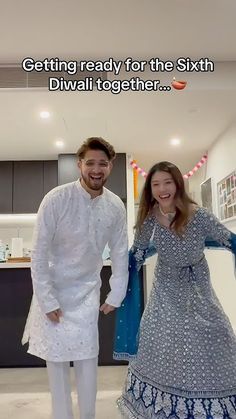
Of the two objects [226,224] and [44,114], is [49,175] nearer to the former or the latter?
[44,114]

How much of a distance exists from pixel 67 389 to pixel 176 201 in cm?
94

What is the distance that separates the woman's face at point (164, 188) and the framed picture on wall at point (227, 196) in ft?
9.27

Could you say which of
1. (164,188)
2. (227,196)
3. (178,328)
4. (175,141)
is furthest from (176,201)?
(175,141)

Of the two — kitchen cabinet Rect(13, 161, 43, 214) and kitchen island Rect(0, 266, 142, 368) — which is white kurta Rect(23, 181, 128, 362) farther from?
kitchen cabinet Rect(13, 161, 43, 214)

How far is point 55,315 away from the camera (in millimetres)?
1498

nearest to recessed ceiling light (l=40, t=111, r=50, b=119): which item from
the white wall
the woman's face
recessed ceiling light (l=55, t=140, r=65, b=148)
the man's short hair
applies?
recessed ceiling light (l=55, t=140, r=65, b=148)

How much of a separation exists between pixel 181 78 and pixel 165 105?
0.44m

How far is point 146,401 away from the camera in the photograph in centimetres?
150

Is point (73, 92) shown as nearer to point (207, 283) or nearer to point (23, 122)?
point (23, 122)

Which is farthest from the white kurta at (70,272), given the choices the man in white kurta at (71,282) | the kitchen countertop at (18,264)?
the kitchen countertop at (18,264)

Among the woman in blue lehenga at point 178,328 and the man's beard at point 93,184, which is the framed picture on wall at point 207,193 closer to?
the woman in blue lehenga at point 178,328

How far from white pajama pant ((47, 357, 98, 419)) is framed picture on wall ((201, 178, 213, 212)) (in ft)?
13.7

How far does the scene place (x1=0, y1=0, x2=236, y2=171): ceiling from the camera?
8.28 ft

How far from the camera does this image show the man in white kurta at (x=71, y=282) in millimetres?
1501
